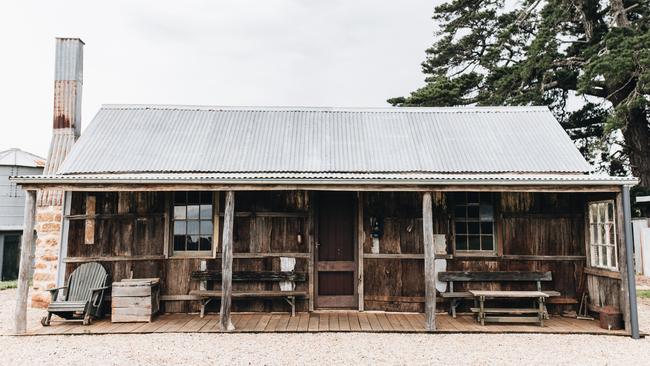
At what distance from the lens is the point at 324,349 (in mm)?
6230

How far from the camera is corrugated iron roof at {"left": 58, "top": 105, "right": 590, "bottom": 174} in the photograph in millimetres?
8625

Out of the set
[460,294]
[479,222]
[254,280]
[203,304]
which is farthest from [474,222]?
[203,304]

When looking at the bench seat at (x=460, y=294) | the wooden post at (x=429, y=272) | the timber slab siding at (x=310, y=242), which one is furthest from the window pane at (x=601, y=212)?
the wooden post at (x=429, y=272)

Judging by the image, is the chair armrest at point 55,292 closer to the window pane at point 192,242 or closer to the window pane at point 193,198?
the window pane at point 192,242

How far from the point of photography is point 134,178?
708cm

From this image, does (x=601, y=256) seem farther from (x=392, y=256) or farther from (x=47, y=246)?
(x=47, y=246)

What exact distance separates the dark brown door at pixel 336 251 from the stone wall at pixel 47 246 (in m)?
4.84

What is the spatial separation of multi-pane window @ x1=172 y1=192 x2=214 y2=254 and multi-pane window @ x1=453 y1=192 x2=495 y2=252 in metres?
4.32

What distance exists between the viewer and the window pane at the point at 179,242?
848cm

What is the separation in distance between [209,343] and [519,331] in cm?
451

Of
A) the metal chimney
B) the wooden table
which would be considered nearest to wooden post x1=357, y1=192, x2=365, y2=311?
the wooden table

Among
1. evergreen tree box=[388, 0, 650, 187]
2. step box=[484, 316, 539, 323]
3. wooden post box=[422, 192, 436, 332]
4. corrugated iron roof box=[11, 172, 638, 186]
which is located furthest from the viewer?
evergreen tree box=[388, 0, 650, 187]

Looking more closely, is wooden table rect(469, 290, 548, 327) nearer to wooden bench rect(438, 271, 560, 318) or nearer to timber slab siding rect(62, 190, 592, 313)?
wooden bench rect(438, 271, 560, 318)

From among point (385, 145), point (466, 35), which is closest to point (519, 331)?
point (385, 145)
